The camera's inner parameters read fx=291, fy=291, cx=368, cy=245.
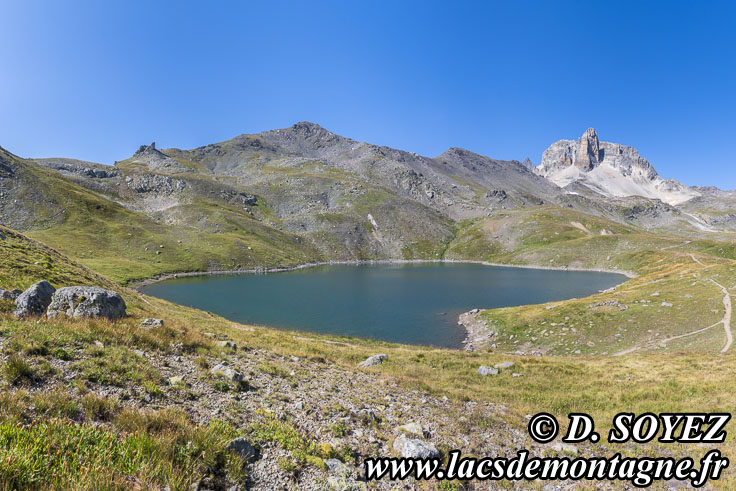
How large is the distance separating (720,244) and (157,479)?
194 m

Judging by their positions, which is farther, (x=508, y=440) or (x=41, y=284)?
(x=41, y=284)

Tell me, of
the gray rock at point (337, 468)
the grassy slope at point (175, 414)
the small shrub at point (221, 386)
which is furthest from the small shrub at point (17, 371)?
the gray rock at point (337, 468)

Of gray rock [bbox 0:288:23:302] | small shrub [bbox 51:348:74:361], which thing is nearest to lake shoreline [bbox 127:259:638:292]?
gray rock [bbox 0:288:23:302]

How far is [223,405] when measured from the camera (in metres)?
9.92

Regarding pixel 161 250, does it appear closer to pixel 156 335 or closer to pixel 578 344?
pixel 156 335

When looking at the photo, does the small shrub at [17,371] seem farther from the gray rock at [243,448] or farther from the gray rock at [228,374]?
the gray rock at [243,448]

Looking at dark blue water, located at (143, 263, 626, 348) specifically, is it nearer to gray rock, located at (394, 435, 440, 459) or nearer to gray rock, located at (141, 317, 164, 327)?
gray rock, located at (141, 317, 164, 327)

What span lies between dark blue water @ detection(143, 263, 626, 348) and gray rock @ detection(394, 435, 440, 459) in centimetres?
3847

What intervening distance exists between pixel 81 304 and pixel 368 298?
67.6 meters

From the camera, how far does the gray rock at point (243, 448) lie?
710 centimetres

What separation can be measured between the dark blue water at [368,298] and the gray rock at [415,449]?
1514 inches

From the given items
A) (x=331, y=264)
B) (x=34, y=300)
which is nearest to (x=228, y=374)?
(x=34, y=300)

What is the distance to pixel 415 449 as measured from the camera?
9.17 metres

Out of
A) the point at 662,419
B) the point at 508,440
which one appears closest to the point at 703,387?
the point at 662,419
